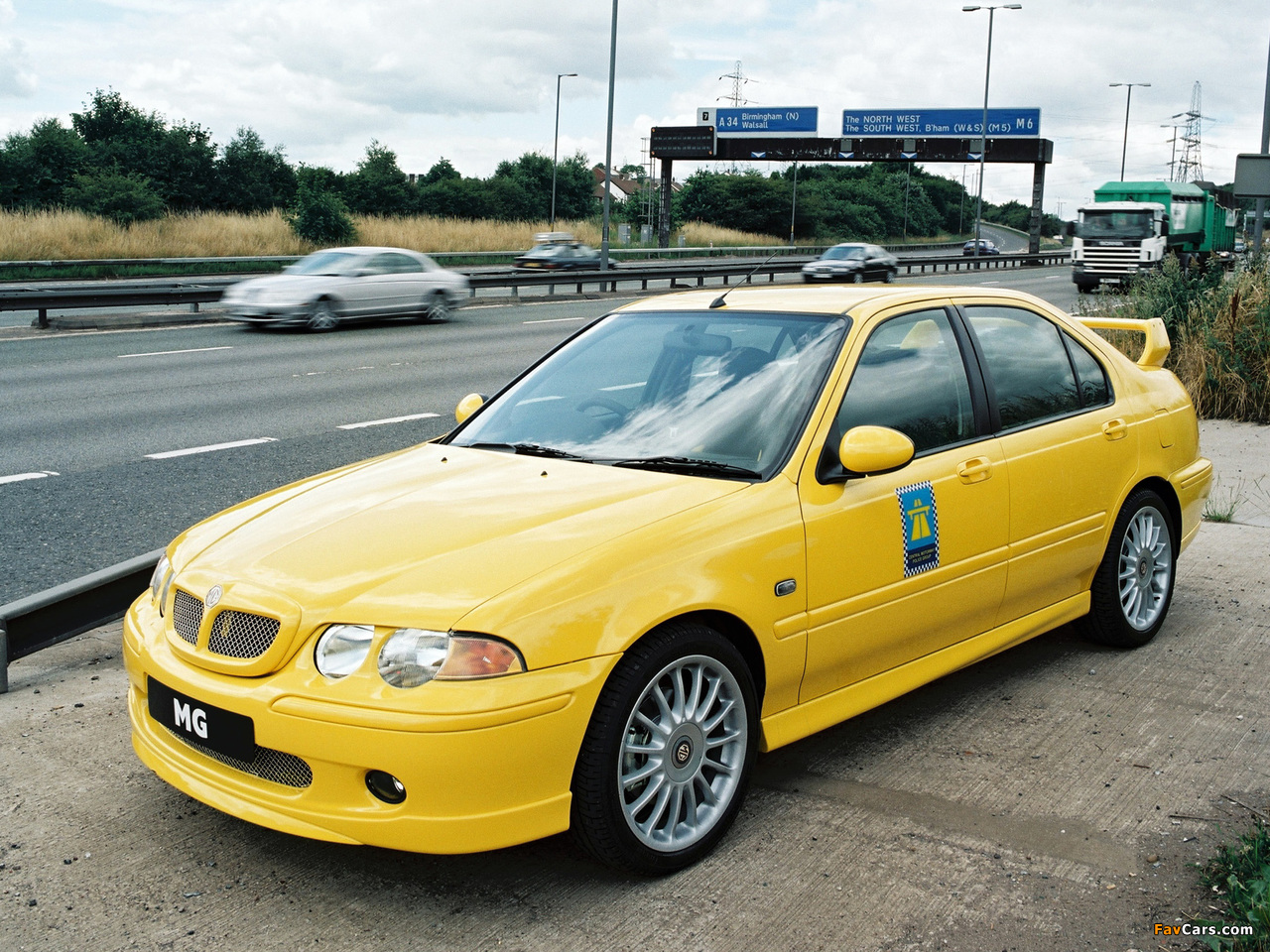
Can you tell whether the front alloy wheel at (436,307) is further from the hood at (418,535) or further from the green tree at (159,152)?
the green tree at (159,152)

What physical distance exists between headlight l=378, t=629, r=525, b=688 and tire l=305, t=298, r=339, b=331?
18198 mm

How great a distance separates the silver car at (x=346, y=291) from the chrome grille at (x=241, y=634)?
17.7 m

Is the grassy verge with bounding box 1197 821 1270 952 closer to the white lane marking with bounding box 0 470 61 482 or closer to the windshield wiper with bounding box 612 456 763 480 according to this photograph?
the windshield wiper with bounding box 612 456 763 480

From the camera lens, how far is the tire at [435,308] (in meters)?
22.4

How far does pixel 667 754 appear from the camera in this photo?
3.27 metres

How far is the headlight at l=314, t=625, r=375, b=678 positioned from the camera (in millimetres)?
3012

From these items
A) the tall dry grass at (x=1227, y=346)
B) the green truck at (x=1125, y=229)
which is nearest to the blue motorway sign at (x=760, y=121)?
the green truck at (x=1125, y=229)

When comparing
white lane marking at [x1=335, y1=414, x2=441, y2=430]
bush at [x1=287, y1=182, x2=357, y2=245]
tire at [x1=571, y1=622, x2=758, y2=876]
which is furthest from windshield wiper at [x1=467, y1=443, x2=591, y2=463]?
bush at [x1=287, y1=182, x2=357, y2=245]

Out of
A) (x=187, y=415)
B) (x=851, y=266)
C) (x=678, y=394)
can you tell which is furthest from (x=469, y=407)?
(x=851, y=266)

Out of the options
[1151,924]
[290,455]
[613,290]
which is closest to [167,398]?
[290,455]

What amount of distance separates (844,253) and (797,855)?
3304 centimetres

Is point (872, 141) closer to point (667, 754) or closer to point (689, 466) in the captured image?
point (689, 466)

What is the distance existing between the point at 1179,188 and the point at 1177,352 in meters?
30.9

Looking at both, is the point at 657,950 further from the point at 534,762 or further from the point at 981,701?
the point at 981,701
